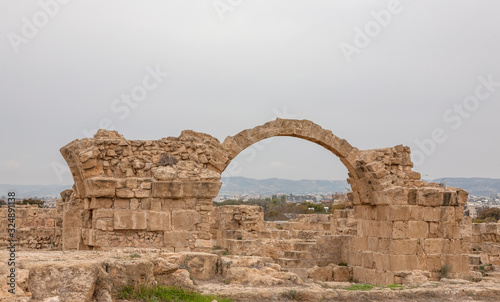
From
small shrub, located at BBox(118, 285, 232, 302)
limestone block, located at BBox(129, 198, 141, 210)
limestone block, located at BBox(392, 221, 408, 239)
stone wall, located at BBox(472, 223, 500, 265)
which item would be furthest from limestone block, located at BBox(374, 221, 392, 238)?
small shrub, located at BBox(118, 285, 232, 302)

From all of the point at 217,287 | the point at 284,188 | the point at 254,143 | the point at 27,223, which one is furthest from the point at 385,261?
the point at 284,188

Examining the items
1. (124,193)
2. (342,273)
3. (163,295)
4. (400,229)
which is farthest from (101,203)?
(400,229)

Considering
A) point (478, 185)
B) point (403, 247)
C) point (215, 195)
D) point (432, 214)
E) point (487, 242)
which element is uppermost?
point (478, 185)

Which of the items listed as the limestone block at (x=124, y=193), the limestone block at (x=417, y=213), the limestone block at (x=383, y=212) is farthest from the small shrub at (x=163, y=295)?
the limestone block at (x=417, y=213)

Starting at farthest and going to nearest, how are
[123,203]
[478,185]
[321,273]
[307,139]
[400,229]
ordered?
[478,185], [321,273], [307,139], [400,229], [123,203]

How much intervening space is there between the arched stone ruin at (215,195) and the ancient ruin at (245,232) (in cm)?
2

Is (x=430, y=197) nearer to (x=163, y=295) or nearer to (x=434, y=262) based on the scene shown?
(x=434, y=262)

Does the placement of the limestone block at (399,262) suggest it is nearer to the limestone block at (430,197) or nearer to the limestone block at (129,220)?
the limestone block at (430,197)

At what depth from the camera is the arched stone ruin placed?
10398mm

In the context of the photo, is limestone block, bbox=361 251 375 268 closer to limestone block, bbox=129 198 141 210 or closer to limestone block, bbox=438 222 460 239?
limestone block, bbox=438 222 460 239

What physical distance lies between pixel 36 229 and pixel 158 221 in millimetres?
6756

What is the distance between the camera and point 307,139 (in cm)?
1295

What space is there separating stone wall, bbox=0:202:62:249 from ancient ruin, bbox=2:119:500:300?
0.19ft

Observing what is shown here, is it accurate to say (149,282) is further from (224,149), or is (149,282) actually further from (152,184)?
(224,149)
